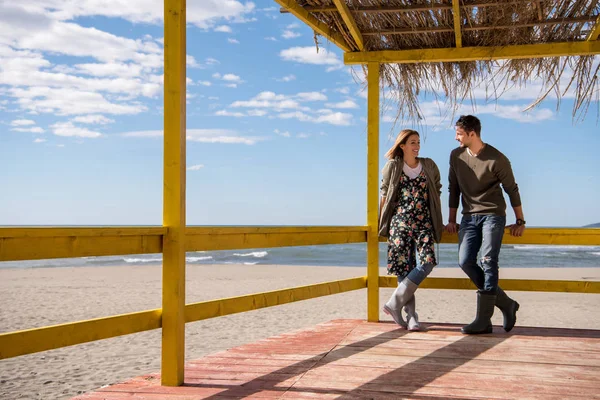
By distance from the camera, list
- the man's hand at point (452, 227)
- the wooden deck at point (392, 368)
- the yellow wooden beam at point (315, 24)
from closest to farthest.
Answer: the wooden deck at point (392, 368) → the yellow wooden beam at point (315, 24) → the man's hand at point (452, 227)

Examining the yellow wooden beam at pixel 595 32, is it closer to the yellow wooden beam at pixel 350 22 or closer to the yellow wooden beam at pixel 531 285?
the yellow wooden beam at pixel 350 22

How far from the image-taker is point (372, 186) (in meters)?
5.11

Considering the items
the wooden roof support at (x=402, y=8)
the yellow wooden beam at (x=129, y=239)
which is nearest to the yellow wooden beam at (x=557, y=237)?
the yellow wooden beam at (x=129, y=239)

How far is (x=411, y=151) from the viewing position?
178 inches

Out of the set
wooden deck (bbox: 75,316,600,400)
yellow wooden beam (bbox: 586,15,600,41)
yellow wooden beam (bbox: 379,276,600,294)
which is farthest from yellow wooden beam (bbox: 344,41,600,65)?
wooden deck (bbox: 75,316,600,400)

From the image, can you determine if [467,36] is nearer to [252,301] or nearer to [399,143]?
[399,143]

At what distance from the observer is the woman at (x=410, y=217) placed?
4508 millimetres

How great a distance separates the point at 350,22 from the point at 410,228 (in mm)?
1532

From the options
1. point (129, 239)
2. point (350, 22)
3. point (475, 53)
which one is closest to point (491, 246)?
point (475, 53)

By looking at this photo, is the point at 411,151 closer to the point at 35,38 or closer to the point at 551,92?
the point at 551,92

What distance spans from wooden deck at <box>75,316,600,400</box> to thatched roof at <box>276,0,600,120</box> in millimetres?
2026

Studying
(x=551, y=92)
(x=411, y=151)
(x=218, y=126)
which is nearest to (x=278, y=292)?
(x=411, y=151)

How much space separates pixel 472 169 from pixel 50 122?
63874mm

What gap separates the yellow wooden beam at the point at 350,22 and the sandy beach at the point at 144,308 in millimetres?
3634
